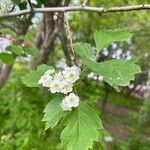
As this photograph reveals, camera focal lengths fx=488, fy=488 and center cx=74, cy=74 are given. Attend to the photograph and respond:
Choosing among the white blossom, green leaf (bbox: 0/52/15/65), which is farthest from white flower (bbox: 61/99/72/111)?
green leaf (bbox: 0/52/15/65)

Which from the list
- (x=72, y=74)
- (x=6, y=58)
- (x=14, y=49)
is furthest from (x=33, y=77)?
(x=14, y=49)

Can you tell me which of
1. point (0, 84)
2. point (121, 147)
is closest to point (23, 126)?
point (0, 84)

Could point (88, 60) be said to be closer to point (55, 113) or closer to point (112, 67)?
point (112, 67)

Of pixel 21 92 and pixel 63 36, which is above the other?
pixel 63 36

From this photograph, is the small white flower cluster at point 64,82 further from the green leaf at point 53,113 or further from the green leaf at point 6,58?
the green leaf at point 6,58

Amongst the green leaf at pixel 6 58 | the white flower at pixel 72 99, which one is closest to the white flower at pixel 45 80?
the white flower at pixel 72 99

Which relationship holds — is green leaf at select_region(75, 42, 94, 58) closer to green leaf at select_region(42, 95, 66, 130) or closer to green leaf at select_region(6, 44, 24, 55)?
green leaf at select_region(42, 95, 66, 130)
